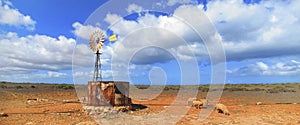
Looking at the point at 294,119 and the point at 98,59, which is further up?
the point at 98,59

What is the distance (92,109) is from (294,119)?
9.53 metres

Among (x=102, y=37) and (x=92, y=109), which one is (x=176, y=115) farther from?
(x=102, y=37)

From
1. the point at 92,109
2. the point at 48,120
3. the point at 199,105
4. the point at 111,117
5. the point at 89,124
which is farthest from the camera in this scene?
the point at 199,105

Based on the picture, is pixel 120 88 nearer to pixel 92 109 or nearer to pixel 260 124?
pixel 92 109

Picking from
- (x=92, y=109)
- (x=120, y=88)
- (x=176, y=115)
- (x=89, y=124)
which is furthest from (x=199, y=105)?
(x=89, y=124)

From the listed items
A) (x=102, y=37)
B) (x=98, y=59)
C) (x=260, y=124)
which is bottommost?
(x=260, y=124)

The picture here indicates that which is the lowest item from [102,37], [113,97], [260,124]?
[260,124]

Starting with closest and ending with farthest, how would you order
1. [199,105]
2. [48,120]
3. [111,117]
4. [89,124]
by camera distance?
[89,124] → [48,120] → [111,117] → [199,105]

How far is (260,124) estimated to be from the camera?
11.9m

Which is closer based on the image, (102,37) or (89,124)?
(89,124)

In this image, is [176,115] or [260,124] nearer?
[260,124]

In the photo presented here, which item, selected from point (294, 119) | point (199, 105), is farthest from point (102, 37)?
point (294, 119)

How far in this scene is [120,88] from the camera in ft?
51.3

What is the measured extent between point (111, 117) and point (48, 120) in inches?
109
